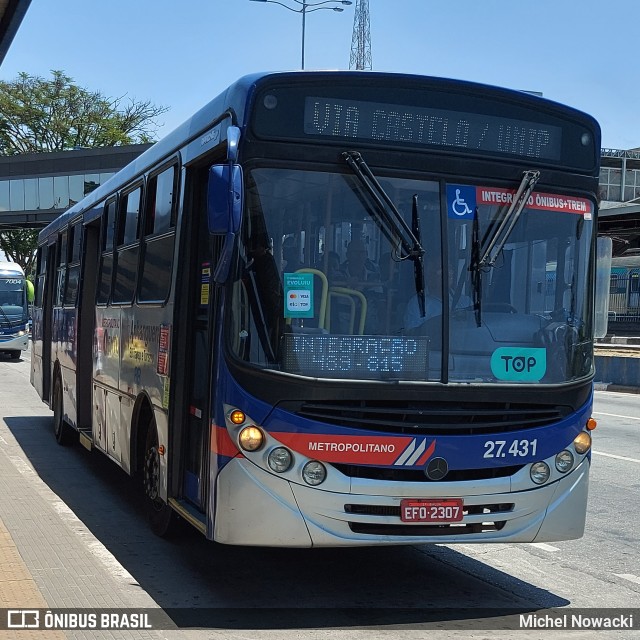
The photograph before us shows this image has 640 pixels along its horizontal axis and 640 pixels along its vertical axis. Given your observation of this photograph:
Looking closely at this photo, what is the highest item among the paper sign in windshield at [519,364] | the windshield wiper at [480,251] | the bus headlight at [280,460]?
the windshield wiper at [480,251]

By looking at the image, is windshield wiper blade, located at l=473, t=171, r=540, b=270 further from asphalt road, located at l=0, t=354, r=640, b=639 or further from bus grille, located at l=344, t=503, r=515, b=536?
asphalt road, located at l=0, t=354, r=640, b=639

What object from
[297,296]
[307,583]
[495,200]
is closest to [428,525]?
[307,583]

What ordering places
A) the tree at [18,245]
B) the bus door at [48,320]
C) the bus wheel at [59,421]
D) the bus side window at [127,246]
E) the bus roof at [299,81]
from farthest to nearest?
1. the tree at [18,245]
2. the bus door at [48,320]
3. the bus wheel at [59,421]
4. the bus side window at [127,246]
5. the bus roof at [299,81]

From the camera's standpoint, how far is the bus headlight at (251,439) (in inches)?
242

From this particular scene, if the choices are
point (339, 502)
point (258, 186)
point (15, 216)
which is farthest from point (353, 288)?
point (15, 216)

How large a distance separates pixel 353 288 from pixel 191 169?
1.90m

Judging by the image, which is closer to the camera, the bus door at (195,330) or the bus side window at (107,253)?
the bus door at (195,330)

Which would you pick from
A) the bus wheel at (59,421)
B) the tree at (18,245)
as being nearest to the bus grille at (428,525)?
the bus wheel at (59,421)

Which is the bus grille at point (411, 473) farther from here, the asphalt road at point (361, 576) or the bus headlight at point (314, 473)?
the asphalt road at point (361, 576)

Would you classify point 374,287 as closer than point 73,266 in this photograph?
Yes

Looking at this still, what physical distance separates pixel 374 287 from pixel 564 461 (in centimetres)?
167

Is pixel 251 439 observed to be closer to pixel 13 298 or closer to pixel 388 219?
pixel 388 219

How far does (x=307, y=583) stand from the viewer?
7078 millimetres

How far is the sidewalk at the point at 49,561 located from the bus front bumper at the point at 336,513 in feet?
2.55
